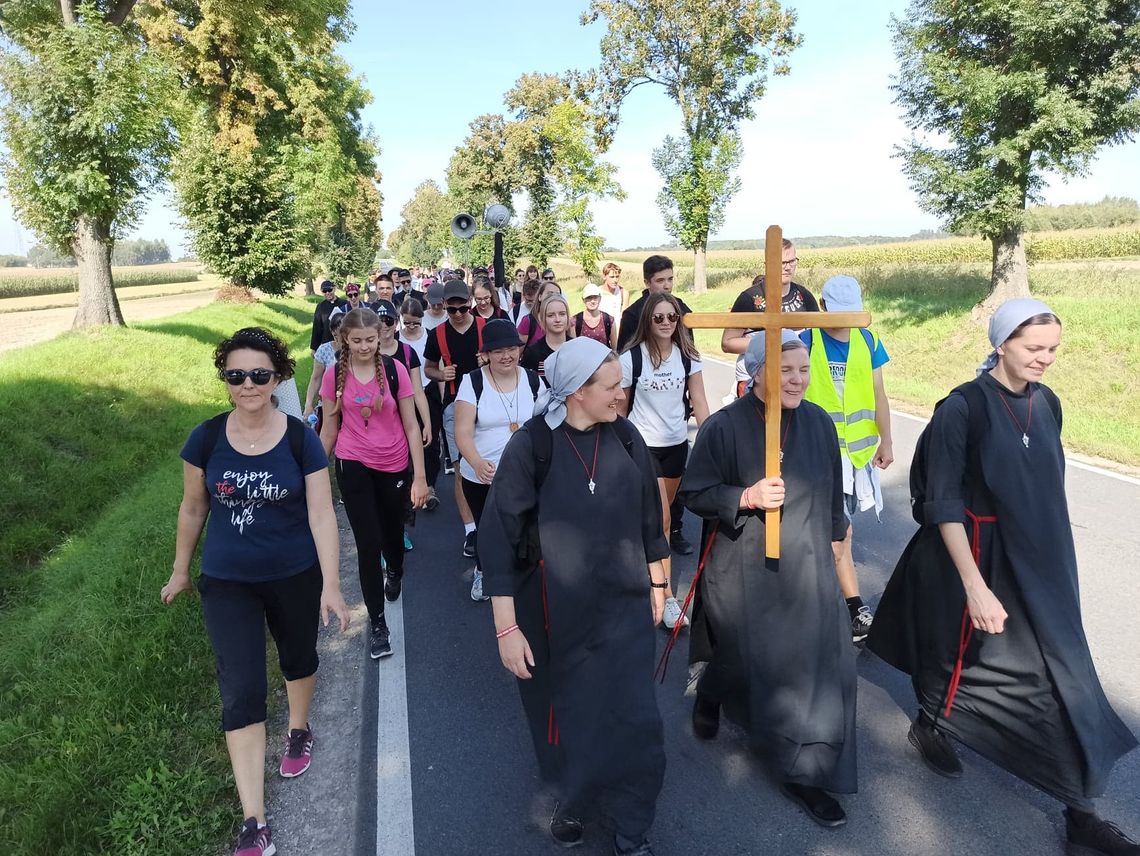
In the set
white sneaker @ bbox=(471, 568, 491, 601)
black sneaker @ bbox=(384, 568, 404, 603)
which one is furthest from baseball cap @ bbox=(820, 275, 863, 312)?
black sneaker @ bbox=(384, 568, 404, 603)

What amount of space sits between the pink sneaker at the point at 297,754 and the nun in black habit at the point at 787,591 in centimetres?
197

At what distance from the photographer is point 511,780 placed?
3217 mm

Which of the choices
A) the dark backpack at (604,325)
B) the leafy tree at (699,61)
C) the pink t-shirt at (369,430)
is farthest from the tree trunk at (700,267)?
the pink t-shirt at (369,430)

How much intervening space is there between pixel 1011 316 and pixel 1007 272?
14453 mm

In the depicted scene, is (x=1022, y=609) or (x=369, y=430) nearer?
(x=1022, y=609)

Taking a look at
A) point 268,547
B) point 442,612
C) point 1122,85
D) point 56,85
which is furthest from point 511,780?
point 1122,85

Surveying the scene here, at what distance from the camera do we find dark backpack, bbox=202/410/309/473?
294 centimetres

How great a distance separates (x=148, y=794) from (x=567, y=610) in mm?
2031

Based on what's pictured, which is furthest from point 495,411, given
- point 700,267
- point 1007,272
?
point 700,267

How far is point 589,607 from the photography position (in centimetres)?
271

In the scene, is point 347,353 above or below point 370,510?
above

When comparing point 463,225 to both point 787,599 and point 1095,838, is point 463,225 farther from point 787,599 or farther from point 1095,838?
point 1095,838

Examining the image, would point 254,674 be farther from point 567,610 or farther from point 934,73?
point 934,73

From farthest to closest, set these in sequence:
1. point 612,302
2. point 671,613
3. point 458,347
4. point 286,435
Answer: point 612,302 → point 458,347 → point 671,613 → point 286,435
